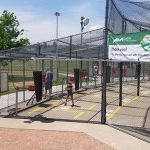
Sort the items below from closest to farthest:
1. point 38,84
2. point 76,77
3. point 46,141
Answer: point 46,141, point 38,84, point 76,77

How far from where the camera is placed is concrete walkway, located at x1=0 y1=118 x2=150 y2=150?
1218 centimetres

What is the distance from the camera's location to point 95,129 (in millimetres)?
14273

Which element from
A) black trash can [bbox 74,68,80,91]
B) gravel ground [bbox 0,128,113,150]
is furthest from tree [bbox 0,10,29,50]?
gravel ground [bbox 0,128,113,150]

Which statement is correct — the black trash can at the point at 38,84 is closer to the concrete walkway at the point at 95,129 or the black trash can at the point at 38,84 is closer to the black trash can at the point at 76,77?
the concrete walkway at the point at 95,129

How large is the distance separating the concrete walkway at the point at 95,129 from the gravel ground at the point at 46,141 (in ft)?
1.34

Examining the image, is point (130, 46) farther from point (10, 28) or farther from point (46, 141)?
point (10, 28)

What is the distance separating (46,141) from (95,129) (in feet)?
7.86

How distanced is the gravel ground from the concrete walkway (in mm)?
408

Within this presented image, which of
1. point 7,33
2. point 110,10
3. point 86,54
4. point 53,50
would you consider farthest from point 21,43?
point 110,10

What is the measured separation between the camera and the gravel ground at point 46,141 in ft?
38.3

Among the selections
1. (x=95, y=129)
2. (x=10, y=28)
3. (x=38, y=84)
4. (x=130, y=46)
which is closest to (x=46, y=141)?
(x=95, y=129)

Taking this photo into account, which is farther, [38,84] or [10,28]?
→ [10,28]

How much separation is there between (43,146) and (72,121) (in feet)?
13.0

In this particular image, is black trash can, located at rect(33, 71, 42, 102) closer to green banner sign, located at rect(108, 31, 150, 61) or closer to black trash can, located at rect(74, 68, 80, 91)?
green banner sign, located at rect(108, 31, 150, 61)
